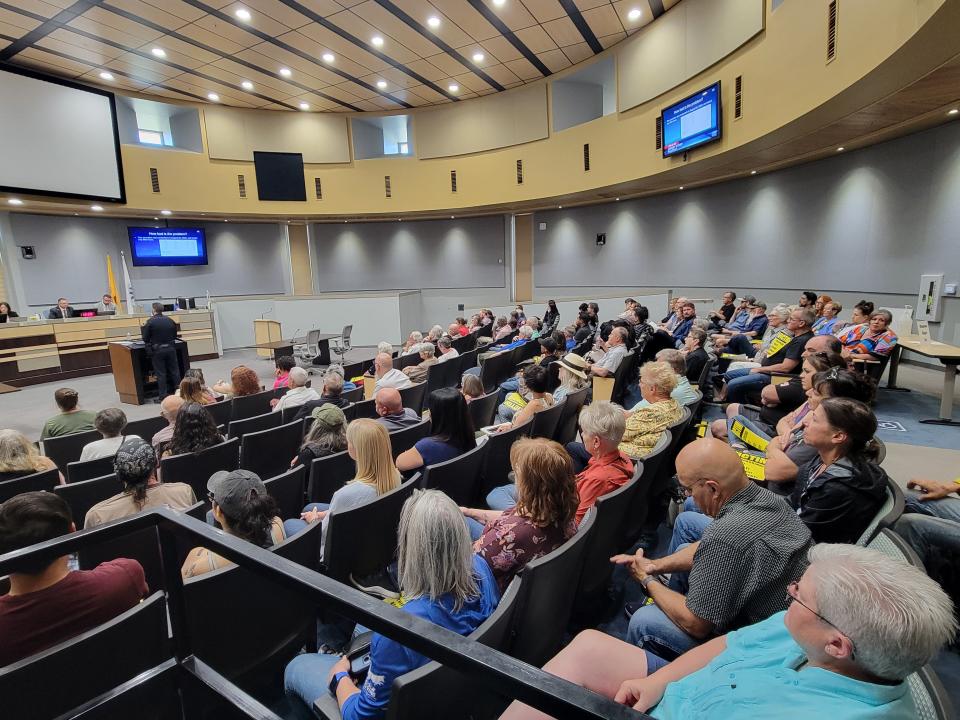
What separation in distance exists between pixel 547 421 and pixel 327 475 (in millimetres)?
1515

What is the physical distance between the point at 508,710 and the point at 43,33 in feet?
39.5

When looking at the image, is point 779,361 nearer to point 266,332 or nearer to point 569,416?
point 569,416

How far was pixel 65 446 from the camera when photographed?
3.97 m

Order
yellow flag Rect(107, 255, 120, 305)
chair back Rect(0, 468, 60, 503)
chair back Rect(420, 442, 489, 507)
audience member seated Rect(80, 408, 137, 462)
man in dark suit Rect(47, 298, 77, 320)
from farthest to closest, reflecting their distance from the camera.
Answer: yellow flag Rect(107, 255, 120, 305)
man in dark suit Rect(47, 298, 77, 320)
audience member seated Rect(80, 408, 137, 462)
chair back Rect(0, 468, 60, 503)
chair back Rect(420, 442, 489, 507)

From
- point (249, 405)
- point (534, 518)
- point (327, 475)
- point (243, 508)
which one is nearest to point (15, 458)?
point (327, 475)

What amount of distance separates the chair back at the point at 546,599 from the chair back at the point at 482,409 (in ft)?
7.32

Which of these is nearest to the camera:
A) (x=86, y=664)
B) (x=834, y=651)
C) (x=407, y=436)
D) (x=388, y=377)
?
(x=834, y=651)

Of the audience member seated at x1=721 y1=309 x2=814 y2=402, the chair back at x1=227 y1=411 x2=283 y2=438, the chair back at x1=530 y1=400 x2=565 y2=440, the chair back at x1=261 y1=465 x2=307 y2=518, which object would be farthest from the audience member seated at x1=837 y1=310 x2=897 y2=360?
the chair back at x1=227 y1=411 x2=283 y2=438

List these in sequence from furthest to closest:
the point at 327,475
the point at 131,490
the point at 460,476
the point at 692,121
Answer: the point at 692,121 < the point at 327,475 < the point at 460,476 < the point at 131,490

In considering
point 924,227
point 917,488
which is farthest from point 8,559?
point 924,227

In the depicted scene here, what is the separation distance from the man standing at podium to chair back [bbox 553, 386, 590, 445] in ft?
22.7

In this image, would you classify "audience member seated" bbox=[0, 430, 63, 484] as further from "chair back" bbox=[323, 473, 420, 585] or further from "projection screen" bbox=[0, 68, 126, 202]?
"projection screen" bbox=[0, 68, 126, 202]

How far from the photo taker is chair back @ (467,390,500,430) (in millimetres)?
4008

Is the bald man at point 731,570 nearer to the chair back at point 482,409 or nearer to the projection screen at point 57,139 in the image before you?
the chair back at point 482,409
